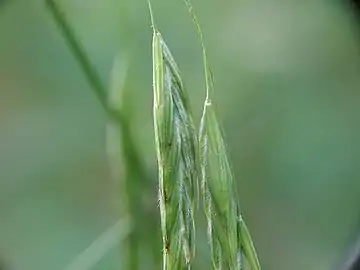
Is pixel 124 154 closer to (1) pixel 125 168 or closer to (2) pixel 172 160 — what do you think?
(1) pixel 125 168

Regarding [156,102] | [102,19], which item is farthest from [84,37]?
[156,102]

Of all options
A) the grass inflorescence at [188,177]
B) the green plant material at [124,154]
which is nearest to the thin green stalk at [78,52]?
the green plant material at [124,154]

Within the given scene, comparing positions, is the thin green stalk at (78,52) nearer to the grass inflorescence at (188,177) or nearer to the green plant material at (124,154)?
the green plant material at (124,154)

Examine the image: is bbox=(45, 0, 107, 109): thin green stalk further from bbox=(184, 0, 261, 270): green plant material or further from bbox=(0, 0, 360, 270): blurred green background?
bbox=(184, 0, 261, 270): green plant material

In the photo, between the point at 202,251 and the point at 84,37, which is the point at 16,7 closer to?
the point at 84,37

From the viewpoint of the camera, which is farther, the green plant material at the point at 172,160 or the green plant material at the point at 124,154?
the green plant material at the point at 124,154
